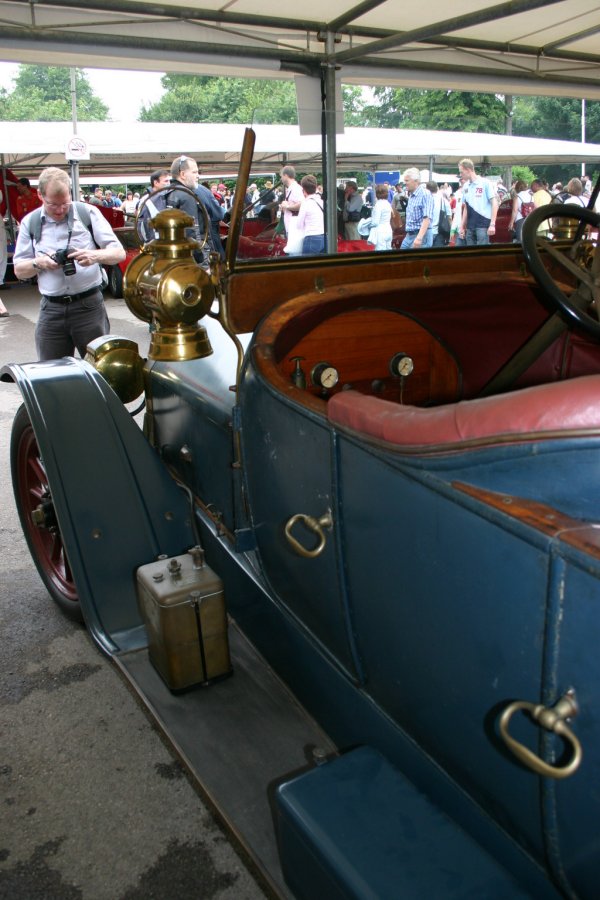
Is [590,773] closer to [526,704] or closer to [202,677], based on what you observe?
[526,704]

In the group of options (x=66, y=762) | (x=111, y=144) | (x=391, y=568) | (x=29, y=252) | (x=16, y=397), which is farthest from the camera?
(x=111, y=144)

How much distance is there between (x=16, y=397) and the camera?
5473mm

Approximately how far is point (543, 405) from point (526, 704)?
1.25ft

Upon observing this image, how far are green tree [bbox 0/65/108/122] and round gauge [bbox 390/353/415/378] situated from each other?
61614 millimetres

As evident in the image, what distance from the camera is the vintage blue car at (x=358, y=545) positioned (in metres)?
0.99

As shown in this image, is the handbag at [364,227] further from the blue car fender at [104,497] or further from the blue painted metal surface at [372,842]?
the blue painted metal surface at [372,842]

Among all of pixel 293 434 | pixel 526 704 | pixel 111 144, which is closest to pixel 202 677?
pixel 293 434

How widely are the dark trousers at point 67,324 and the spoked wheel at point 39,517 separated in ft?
4.77

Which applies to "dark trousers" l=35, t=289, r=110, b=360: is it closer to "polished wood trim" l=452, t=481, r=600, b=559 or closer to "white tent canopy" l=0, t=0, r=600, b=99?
"white tent canopy" l=0, t=0, r=600, b=99

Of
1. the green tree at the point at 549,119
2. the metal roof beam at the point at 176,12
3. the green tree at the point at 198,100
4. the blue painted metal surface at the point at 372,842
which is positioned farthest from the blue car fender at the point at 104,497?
the green tree at the point at 198,100

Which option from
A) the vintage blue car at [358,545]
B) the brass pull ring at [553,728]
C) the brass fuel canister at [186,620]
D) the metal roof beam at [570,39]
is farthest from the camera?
the metal roof beam at [570,39]

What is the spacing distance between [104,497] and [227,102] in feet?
123

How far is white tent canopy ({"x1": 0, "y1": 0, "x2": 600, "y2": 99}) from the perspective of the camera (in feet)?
14.6

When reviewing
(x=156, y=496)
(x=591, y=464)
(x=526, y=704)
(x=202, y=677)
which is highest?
(x=591, y=464)
